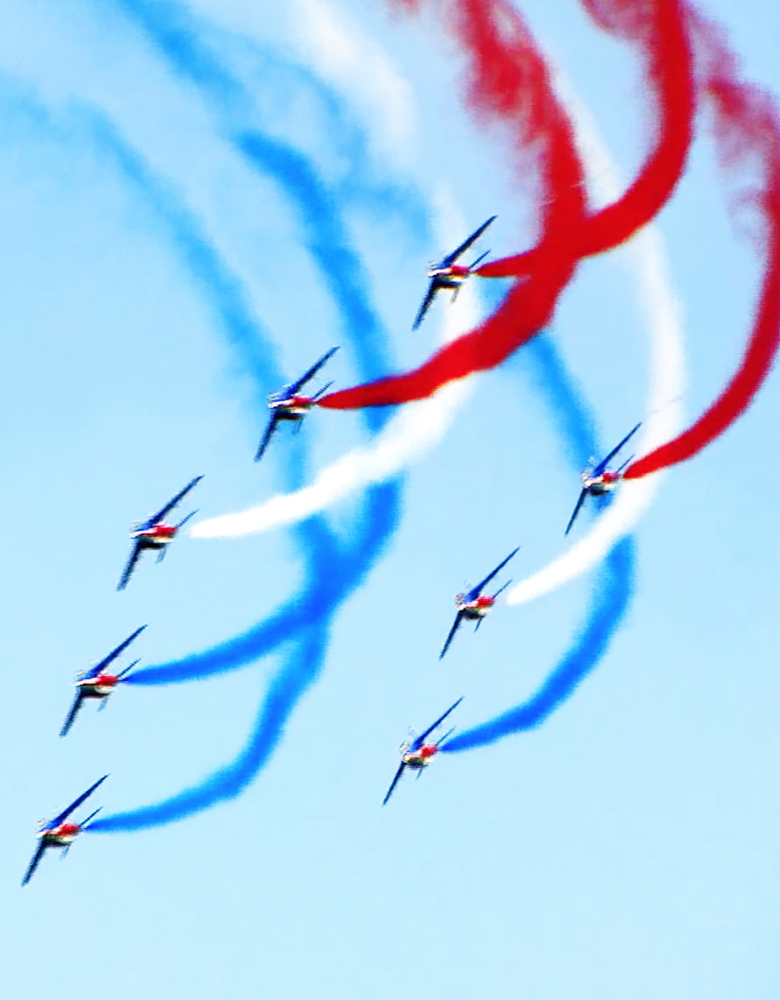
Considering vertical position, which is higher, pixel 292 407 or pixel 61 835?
pixel 292 407

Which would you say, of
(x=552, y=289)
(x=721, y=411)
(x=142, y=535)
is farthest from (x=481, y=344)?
(x=142, y=535)

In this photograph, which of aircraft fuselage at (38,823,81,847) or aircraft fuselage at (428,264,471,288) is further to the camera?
aircraft fuselage at (38,823,81,847)

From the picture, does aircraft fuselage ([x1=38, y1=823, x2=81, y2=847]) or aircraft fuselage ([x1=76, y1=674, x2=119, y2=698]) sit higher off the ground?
aircraft fuselage ([x1=76, y1=674, x2=119, y2=698])

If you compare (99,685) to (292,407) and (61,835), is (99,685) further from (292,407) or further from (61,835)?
(292,407)

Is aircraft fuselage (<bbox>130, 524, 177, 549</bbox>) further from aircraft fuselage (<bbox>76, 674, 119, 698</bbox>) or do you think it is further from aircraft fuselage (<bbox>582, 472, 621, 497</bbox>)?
aircraft fuselage (<bbox>582, 472, 621, 497</bbox>)

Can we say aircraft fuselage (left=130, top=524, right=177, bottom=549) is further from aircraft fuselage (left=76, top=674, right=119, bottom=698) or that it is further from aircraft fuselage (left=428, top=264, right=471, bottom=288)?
aircraft fuselage (left=428, top=264, right=471, bottom=288)

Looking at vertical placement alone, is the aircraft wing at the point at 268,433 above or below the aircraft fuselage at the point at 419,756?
above

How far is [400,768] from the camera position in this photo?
51.9 m

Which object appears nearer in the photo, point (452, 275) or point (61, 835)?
point (452, 275)

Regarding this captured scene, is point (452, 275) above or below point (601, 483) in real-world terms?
above

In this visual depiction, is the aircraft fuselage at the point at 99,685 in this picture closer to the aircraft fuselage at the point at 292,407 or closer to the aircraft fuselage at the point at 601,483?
the aircraft fuselage at the point at 292,407

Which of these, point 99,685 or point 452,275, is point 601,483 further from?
point 99,685

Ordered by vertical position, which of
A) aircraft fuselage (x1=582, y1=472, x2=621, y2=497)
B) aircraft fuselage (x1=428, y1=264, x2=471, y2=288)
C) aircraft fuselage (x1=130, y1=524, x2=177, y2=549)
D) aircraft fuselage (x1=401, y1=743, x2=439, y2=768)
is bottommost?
aircraft fuselage (x1=401, y1=743, x2=439, y2=768)

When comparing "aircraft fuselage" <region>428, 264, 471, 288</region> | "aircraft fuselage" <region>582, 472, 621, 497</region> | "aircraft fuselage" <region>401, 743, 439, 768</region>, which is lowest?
"aircraft fuselage" <region>401, 743, 439, 768</region>
